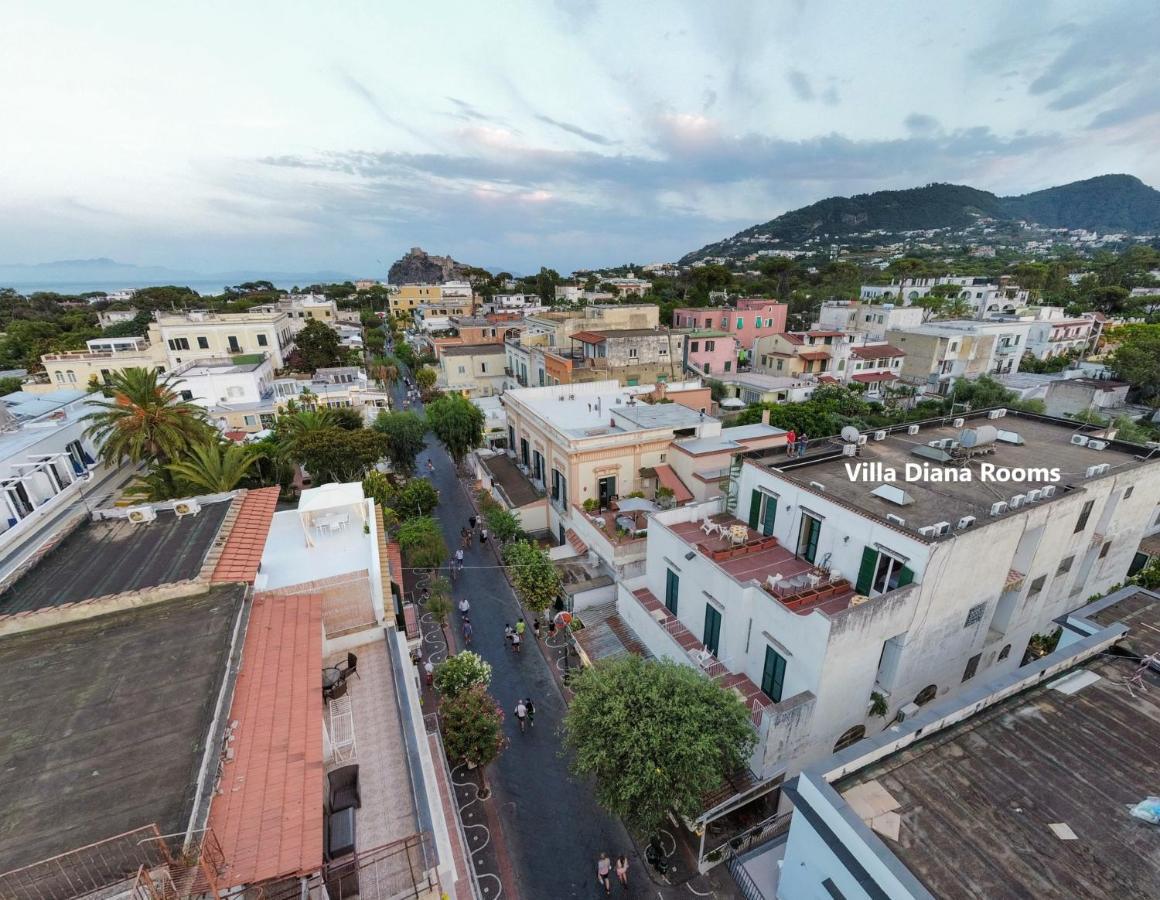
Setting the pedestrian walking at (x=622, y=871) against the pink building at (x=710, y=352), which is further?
the pink building at (x=710, y=352)

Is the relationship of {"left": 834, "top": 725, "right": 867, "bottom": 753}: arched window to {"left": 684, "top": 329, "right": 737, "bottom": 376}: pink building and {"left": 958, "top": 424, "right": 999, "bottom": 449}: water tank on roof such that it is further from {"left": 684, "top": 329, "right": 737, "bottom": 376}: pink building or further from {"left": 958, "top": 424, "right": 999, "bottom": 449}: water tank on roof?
{"left": 684, "top": 329, "right": 737, "bottom": 376}: pink building

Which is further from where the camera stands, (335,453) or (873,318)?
(873,318)

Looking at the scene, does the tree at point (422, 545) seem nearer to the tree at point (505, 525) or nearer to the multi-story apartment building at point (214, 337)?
the tree at point (505, 525)

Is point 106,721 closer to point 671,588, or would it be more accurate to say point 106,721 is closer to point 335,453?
point 671,588

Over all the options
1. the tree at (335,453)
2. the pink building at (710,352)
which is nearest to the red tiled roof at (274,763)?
the tree at (335,453)

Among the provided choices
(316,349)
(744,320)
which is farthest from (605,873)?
(744,320)

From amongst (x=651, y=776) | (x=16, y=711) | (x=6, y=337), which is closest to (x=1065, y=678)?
(x=651, y=776)

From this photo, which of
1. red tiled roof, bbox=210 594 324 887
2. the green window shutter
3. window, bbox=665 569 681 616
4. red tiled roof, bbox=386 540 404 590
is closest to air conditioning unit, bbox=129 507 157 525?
red tiled roof, bbox=210 594 324 887
